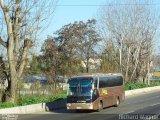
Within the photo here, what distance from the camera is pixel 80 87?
26984mm

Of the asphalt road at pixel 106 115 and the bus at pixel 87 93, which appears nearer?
the asphalt road at pixel 106 115

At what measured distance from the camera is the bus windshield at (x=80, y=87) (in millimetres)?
26875

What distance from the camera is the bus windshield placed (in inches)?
1058

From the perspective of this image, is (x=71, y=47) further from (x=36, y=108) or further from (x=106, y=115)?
(x=106, y=115)

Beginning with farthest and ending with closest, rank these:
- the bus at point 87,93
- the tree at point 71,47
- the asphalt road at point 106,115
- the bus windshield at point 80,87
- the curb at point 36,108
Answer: the tree at point 71,47
the bus windshield at point 80,87
the bus at point 87,93
the curb at point 36,108
the asphalt road at point 106,115

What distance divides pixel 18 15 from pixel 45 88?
8150mm

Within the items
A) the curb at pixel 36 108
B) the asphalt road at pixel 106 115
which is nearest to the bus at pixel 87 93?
the asphalt road at pixel 106 115

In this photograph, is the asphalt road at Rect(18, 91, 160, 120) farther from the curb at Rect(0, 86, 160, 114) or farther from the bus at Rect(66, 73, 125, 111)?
the curb at Rect(0, 86, 160, 114)

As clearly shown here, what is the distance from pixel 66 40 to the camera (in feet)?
215

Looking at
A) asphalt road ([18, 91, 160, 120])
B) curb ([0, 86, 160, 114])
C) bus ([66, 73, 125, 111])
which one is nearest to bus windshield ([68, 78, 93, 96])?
bus ([66, 73, 125, 111])

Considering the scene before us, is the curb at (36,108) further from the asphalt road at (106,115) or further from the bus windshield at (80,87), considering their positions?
the bus windshield at (80,87)

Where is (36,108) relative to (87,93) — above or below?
below

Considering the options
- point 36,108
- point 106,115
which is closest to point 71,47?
point 36,108

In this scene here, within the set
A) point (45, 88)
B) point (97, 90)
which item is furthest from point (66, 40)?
point (97, 90)
